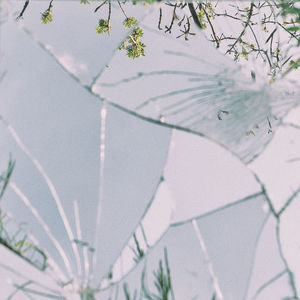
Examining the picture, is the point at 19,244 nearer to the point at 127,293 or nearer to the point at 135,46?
the point at 127,293

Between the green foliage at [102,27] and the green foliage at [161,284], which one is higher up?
the green foliage at [102,27]

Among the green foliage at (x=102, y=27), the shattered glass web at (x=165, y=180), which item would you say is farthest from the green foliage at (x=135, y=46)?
the shattered glass web at (x=165, y=180)

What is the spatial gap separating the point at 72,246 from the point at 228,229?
1.00 feet

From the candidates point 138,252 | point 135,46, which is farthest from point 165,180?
point 135,46

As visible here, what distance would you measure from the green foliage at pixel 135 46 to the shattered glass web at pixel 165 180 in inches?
14.6

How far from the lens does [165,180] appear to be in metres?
0.69

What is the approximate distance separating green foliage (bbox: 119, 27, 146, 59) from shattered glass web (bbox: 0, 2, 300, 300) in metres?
0.37

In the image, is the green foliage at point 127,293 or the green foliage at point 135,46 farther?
the green foliage at point 135,46

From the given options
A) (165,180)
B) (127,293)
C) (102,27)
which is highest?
Answer: (102,27)

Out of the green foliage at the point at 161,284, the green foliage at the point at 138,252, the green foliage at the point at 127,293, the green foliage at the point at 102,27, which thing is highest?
the green foliage at the point at 102,27

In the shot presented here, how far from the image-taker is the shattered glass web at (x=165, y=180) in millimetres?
606

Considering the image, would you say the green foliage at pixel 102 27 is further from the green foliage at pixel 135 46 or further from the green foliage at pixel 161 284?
the green foliage at pixel 161 284

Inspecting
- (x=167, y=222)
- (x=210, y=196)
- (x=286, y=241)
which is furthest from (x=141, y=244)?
(x=286, y=241)

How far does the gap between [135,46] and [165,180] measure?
2.34 ft
